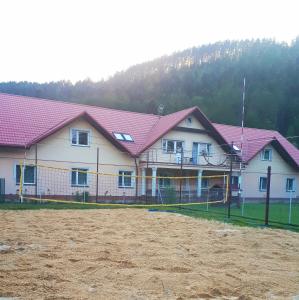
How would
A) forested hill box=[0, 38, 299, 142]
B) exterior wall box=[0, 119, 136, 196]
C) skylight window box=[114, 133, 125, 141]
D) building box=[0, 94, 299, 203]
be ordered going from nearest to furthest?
exterior wall box=[0, 119, 136, 196] < building box=[0, 94, 299, 203] < skylight window box=[114, 133, 125, 141] < forested hill box=[0, 38, 299, 142]

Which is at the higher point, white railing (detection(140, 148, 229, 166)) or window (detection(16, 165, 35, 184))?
white railing (detection(140, 148, 229, 166))

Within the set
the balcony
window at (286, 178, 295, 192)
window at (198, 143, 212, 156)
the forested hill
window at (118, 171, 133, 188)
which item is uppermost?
the forested hill

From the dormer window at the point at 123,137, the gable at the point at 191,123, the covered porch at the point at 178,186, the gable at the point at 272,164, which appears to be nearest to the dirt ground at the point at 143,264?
the covered porch at the point at 178,186

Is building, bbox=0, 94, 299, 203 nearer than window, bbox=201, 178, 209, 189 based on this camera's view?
Yes

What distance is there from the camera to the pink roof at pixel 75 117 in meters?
17.0

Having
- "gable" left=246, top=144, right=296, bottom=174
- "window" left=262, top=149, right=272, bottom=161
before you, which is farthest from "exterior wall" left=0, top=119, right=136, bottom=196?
"window" left=262, top=149, right=272, bottom=161

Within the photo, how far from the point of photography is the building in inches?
656

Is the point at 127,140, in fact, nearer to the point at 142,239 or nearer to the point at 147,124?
the point at 147,124

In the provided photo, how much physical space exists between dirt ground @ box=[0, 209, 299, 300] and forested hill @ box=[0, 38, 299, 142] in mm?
33161

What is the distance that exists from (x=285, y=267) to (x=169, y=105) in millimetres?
37497

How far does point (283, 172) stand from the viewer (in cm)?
2491

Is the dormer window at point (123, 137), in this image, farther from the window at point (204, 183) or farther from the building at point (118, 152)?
the window at point (204, 183)

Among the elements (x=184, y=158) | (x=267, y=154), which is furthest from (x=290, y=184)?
(x=184, y=158)

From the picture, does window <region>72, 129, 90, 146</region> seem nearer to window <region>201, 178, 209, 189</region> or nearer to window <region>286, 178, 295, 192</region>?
window <region>201, 178, 209, 189</region>
